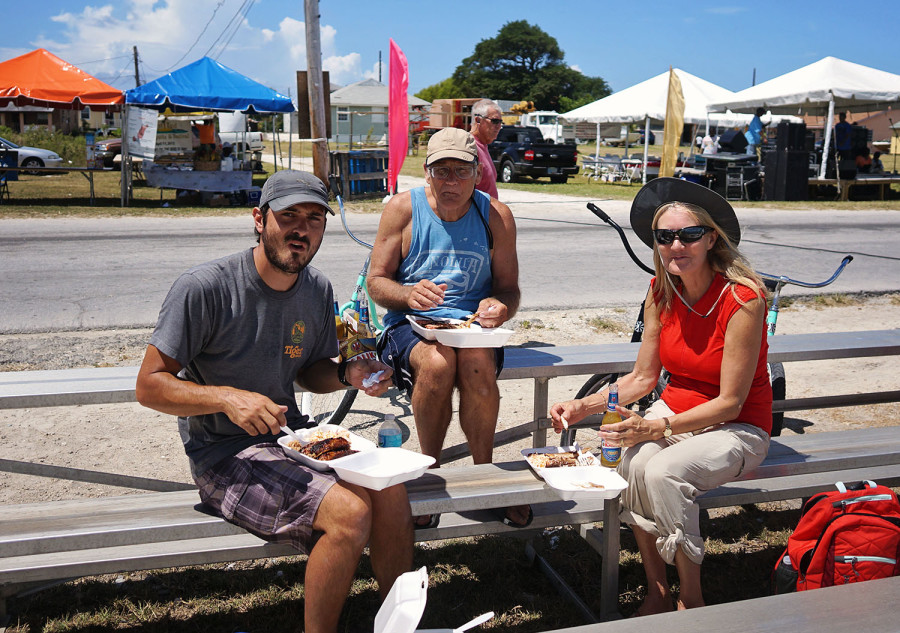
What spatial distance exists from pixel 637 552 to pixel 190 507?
7.00ft

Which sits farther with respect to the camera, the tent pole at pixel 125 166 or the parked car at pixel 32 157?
the parked car at pixel 32 157

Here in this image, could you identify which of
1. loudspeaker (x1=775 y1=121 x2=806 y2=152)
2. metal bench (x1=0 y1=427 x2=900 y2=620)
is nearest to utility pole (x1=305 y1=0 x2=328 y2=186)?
loudspeaker (x1=775 y1=121 x2=806 y2=152)

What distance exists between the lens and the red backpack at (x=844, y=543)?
2.58m

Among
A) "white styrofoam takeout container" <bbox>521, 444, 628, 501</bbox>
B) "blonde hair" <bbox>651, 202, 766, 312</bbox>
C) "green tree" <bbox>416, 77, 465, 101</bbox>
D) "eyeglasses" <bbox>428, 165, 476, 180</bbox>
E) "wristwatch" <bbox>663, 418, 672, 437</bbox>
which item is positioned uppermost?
"green tree" <bbox>416, 77, 465, 101</bbox>

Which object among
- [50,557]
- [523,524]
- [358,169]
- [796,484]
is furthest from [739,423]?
[358,169]

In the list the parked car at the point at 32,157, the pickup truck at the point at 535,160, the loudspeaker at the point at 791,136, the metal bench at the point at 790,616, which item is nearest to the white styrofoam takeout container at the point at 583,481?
the metal bench at the point at 790,616

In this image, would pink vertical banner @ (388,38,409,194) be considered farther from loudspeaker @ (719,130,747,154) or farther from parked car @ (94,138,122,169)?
parked car @ (94,138,122,169)

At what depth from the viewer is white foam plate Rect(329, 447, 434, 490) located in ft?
7.73

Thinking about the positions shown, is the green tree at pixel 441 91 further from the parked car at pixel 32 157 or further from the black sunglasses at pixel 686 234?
the black sunglasses at pixel 686 234

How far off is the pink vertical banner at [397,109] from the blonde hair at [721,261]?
206 inches

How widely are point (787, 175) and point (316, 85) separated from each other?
1229cm

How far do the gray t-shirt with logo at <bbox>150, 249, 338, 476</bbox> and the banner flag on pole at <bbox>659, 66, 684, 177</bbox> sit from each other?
14058mm

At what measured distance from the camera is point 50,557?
2.62 metres

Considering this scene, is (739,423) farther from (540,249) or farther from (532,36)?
(532,36)
